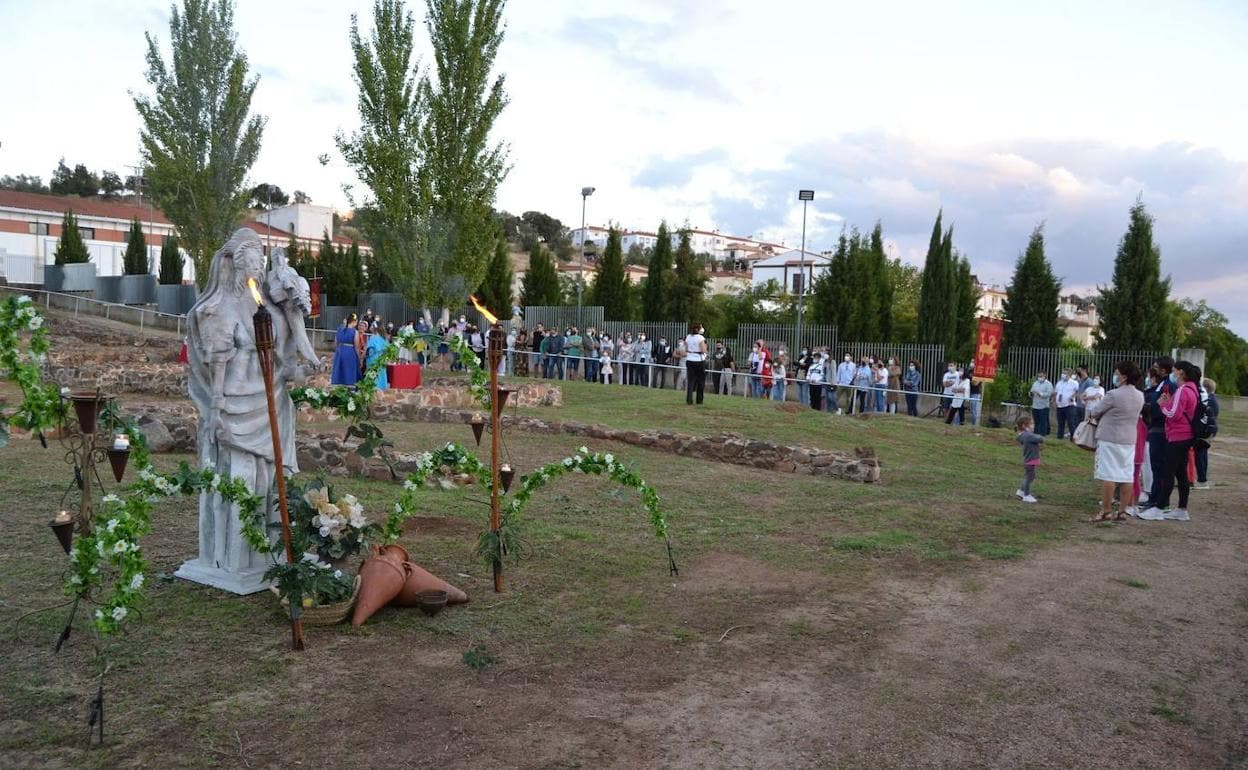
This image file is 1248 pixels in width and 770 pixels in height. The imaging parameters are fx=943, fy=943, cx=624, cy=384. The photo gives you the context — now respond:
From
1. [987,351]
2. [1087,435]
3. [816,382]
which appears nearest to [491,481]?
[1087,435]

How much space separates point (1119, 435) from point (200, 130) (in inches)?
1343

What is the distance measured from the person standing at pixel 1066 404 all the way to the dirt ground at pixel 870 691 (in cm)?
1319

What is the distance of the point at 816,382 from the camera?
72.4 ft

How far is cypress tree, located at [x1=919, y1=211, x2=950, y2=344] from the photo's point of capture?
30.4 meters

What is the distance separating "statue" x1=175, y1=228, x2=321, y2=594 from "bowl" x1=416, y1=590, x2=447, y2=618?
45.0 inches

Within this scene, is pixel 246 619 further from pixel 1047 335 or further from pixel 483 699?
pixel 1047 335

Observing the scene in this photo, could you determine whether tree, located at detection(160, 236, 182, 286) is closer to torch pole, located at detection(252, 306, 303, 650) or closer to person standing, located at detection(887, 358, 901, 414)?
person standing, located at detection(887, 358, 901, 414)

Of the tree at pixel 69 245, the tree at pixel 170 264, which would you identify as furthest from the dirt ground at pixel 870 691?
the tree at pixel 69 245

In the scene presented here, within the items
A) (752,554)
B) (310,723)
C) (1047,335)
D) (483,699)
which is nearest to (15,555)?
(310,723)

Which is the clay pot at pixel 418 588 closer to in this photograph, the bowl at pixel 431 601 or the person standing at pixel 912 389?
the bowl at pixel 431 601

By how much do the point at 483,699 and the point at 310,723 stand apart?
870mm

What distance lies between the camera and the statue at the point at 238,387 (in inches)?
253

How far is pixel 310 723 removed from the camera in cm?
461

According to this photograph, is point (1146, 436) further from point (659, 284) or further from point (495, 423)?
point (659, 284)
